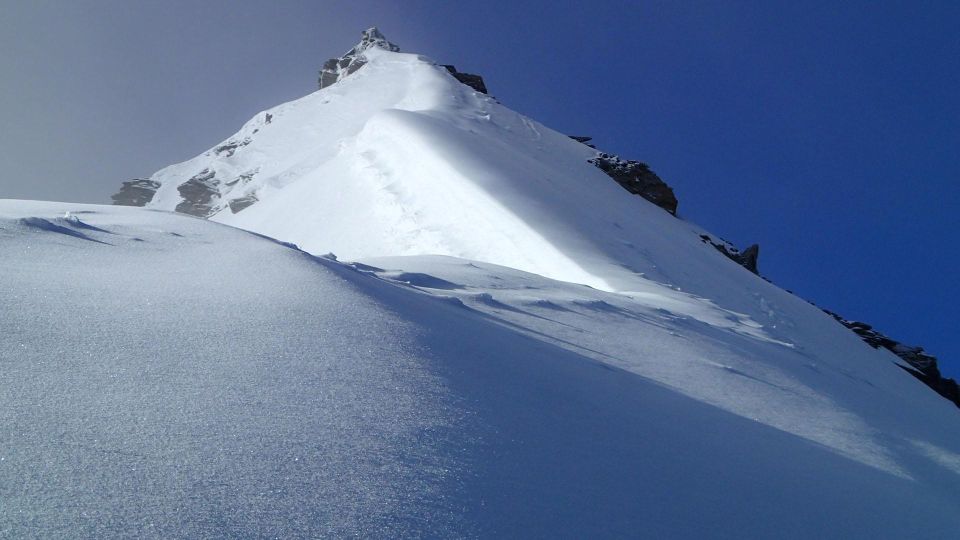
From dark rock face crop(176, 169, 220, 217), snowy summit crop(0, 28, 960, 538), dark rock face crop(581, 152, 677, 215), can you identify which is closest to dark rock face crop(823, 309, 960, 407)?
dark rock face crop(581, 152, 677, 215)

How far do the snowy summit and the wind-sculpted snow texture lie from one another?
0.04 ft

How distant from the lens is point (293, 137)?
1072 inches

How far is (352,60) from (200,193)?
13185 mm

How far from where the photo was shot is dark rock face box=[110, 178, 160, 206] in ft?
118

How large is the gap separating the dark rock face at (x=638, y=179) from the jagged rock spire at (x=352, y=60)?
18.7 m

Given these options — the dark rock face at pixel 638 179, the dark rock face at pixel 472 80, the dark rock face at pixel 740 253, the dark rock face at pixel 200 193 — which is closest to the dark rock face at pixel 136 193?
the dark rock face at pixel 200 193

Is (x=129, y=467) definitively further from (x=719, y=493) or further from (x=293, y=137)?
(x=293, y=137)

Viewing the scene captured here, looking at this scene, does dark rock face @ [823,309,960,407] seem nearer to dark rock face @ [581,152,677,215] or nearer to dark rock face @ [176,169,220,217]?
dark rock face @ [581,152,677,215]

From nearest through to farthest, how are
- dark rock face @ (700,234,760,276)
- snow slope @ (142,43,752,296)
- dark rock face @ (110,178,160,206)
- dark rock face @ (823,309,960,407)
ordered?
snow slope @ (142,43,752,296) → dark rock face @ (823,309,960,407) → dark rock face @ (700,234,760,276) → dark rock face @ (110,178,160,206)

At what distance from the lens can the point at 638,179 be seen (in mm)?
23125

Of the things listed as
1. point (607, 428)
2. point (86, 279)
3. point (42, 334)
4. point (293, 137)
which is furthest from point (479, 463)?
point (293, 137)

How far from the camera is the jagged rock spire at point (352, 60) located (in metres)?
37.3

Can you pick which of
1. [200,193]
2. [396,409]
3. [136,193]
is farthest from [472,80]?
[396,409]

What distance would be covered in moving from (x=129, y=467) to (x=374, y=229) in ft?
33.3
